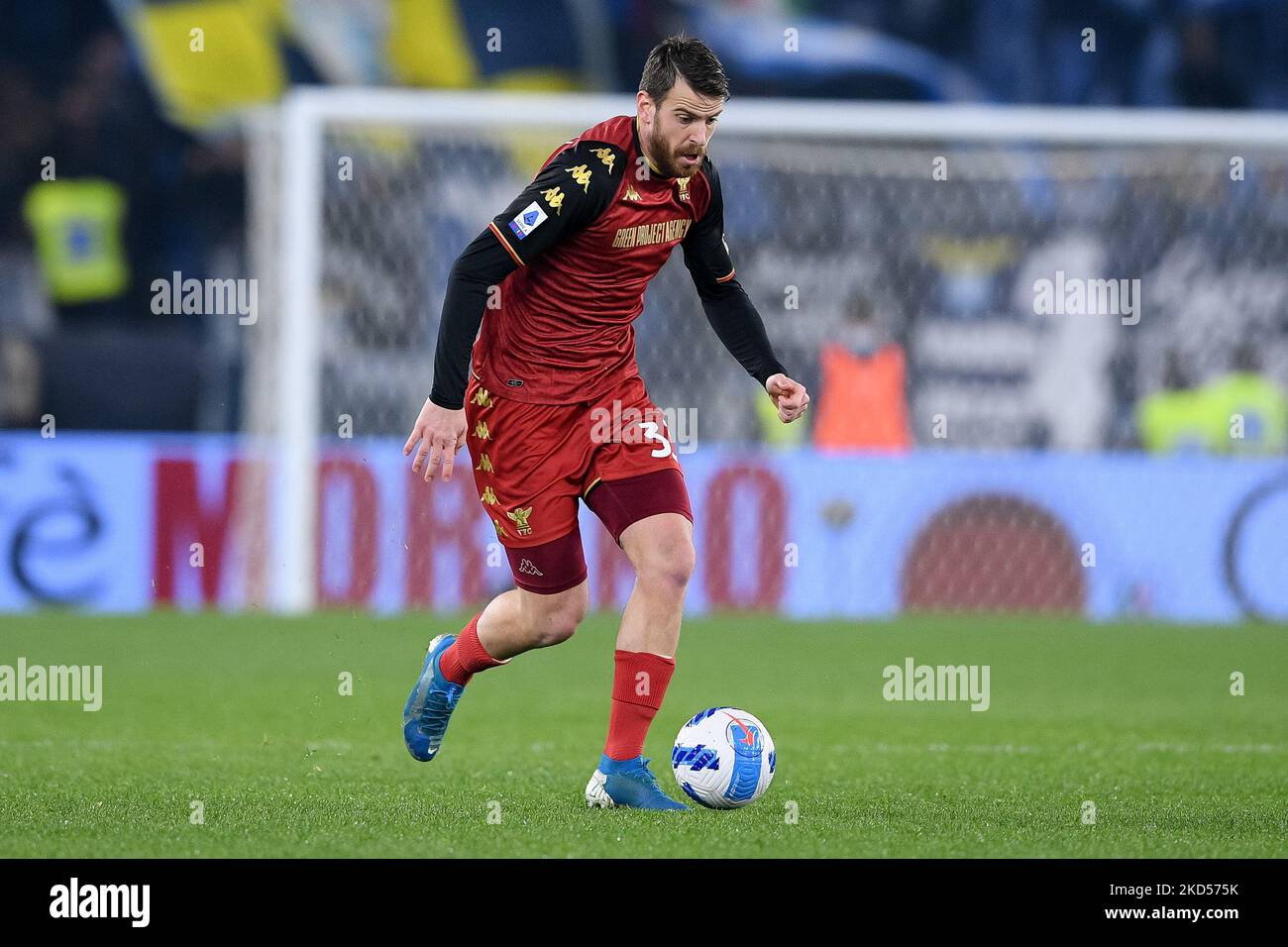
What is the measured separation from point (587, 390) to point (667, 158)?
0.69 m

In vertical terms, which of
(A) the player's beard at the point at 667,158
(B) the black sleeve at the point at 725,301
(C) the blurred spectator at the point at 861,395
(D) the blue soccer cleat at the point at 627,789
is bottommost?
(D) the blue soccer cleat at the point at 627,789

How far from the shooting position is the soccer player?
16.1ft

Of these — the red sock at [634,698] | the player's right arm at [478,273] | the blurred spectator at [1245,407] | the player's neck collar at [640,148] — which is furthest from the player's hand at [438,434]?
the blurred spectator at [1245,407]

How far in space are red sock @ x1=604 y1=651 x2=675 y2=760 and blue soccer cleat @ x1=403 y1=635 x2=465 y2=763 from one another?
65 centimetres

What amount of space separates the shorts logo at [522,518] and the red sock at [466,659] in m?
0.39

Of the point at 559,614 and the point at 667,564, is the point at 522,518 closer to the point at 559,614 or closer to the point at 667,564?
the point at 559,614

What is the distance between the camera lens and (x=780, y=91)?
20.8 m

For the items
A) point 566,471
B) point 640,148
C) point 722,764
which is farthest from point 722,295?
point 722,764

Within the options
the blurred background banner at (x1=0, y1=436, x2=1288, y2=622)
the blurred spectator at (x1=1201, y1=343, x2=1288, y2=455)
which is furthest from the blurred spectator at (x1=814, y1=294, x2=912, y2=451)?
the blurred spectator at (x1=1201, y1=343, x2=1288, y2=455)

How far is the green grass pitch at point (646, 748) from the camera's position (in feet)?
14.9

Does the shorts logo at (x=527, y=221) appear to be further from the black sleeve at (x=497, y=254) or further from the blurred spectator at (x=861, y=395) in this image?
the blurred spectator at (x=861, y=395)

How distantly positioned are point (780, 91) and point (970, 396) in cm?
632
